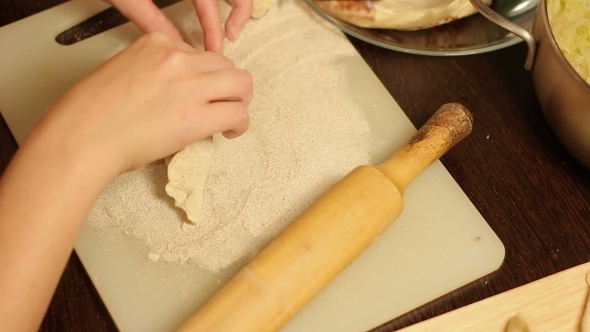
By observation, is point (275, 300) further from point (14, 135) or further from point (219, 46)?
point (14, 135)

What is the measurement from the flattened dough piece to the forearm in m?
0.14

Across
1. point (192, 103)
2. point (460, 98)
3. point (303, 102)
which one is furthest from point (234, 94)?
point (460, 98)

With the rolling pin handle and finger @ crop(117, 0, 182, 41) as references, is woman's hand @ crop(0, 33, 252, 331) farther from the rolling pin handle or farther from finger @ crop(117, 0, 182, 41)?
the rolling pin handle

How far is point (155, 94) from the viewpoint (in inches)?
31.5

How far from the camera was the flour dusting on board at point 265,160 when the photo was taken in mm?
881

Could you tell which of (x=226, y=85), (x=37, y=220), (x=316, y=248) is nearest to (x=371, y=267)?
(x=316, y=248)

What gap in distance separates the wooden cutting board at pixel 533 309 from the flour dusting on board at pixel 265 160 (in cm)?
27

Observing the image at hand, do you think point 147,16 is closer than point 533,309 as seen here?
No

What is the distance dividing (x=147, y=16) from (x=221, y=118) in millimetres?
238

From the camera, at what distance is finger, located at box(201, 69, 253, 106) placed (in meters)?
0.83

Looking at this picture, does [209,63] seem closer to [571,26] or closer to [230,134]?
[230,134]

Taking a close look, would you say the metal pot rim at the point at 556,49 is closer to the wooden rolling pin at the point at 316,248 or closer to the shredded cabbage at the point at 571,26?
the shredded cabbage at the point at 571,26

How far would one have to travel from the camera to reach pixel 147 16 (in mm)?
935

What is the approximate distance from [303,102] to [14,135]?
0.49 m
